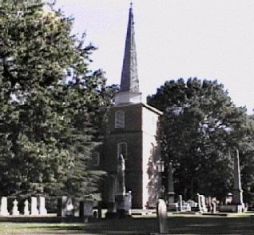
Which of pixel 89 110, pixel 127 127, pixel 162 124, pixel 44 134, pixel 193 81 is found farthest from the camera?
pixel 193 81

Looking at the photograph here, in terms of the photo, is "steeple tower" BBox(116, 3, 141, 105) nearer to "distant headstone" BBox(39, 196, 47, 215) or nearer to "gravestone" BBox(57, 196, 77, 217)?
"distant headstone" BBox(39, 196, 47, 215)

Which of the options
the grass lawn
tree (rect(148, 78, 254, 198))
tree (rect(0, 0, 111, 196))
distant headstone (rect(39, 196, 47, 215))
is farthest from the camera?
tree (rect(148, 78, 254, 198))

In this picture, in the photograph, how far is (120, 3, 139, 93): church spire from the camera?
67.0 m

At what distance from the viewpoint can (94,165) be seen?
224ft

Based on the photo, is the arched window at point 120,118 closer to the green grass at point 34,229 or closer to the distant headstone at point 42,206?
the distant headstone at point 42,206

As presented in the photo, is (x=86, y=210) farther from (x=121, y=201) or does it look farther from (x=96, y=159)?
(x=96, y=159)

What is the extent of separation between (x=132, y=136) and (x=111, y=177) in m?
10.2

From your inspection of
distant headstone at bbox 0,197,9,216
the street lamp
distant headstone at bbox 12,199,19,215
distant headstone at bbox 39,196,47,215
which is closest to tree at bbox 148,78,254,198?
the street lamp

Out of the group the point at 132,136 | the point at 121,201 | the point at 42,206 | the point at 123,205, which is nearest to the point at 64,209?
the point at 123,205

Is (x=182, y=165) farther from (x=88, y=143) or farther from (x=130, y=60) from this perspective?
(x=88, y=143)

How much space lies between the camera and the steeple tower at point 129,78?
6700 cm

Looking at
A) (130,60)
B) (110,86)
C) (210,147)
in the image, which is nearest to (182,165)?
(210,147)

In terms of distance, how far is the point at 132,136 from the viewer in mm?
66250

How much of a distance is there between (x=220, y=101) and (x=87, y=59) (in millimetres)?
47221
